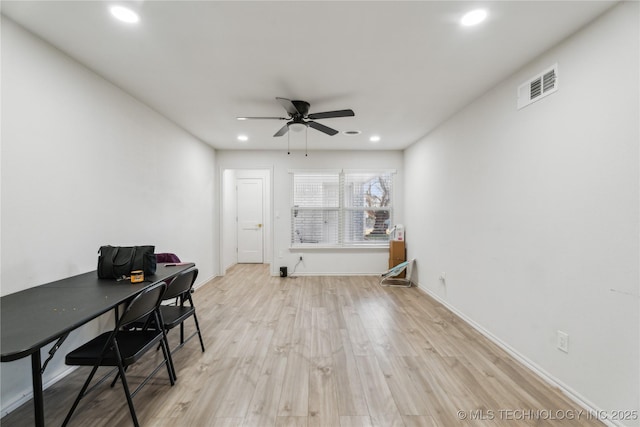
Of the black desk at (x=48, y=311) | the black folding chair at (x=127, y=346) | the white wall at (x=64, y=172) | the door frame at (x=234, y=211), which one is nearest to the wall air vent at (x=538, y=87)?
the black folding chair at (x=127, y=346)

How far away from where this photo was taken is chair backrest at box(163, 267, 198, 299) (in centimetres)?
203

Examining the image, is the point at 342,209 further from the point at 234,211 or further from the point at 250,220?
the point at 234,211

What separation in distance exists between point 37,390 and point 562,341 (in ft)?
10.3

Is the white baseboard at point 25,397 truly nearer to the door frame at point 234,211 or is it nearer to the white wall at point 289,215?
the white wall at point 289,215

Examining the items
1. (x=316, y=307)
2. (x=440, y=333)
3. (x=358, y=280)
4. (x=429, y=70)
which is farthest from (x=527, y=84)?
(x=358, y=280)

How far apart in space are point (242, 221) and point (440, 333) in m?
5.10

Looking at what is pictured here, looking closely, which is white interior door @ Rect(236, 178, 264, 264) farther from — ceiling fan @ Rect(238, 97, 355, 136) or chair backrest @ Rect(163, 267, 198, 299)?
chair backrest @ Rect(163, 267, 198, 299)

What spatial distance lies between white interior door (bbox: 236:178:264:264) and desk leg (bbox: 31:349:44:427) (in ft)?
17.5

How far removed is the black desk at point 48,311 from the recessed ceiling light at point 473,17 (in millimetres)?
2841

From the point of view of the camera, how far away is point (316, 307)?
3.45 metres

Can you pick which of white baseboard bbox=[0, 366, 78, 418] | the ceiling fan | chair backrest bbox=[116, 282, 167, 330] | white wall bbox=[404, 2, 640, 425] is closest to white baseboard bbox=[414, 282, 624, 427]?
white wall bbox=[404, 2, 640, 425]

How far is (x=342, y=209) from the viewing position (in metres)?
5.25

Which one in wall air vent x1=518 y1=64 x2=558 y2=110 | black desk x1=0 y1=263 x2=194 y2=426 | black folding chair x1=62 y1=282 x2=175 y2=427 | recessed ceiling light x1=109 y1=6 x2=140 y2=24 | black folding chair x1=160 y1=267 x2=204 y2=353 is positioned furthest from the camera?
black folding chair x1=160 y1=267 x2=204 y2=353

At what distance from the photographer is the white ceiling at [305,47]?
5.17 feet
